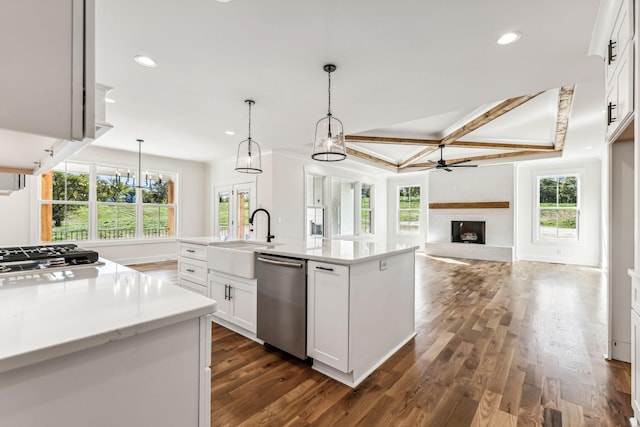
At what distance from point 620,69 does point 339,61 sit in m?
1.93

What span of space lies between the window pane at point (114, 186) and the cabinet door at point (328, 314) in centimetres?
604

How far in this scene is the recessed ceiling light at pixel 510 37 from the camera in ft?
7.00

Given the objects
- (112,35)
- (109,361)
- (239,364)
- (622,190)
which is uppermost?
(112,35)

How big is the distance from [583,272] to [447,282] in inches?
133

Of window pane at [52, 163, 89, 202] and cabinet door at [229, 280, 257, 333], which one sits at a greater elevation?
window pane at [52, 163, 89, 202]

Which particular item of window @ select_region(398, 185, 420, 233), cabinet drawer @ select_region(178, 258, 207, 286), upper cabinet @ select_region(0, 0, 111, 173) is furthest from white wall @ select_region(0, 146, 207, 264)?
upper cabinet @ select_region(0, 0, 111, 173)

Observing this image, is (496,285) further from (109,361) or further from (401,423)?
(109,361)

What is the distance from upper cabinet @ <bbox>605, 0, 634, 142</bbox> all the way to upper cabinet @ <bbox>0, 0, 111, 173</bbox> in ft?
8.24

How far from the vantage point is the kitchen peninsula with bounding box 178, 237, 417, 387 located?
2.00 m

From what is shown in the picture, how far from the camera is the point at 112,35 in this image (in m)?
2.16

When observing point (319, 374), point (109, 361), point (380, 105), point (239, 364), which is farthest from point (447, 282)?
point (109, 361)

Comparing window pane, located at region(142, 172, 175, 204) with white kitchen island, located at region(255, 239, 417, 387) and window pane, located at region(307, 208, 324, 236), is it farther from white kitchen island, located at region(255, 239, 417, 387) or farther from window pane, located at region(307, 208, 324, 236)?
white kitchen island, located at region(255, 239, 417, 387)

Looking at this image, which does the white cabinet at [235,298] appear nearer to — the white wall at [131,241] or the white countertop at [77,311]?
the white countertop at [77,311]

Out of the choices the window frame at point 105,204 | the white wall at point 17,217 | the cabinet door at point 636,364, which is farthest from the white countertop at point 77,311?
the window frame at point 105,204
